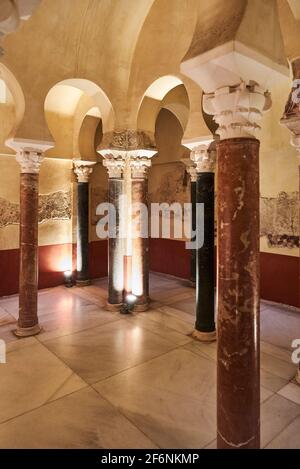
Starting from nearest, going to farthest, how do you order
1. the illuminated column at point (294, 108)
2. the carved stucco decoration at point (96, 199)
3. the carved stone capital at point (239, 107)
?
the carved stone capital at point (239, 107)
the illuminated column at point (294, 108)
the carved stucco decoration at point (96, 199)

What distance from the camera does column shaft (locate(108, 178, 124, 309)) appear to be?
261 inches

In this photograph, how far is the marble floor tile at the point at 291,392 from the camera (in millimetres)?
3694

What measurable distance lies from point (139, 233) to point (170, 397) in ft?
11.5

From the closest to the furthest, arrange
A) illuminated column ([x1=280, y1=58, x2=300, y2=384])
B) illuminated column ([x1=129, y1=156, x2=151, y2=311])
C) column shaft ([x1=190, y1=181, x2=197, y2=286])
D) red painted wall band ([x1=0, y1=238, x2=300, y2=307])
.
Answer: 1. illuminated column ([x1=280, y1=58, x2=300, y2=384])
2. illuminated column ([x1=129, y1=156, x2=151, y2=311])
3. red painted wall band ([x1=0, y1=238, x2=300, y2=307])
4. column shaft ([x1=190, y1=181, x2=197, y2=286])

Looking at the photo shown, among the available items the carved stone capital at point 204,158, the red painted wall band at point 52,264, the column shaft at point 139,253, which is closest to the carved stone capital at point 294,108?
the carved stone capital at point 204,158

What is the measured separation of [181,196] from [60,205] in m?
3.65

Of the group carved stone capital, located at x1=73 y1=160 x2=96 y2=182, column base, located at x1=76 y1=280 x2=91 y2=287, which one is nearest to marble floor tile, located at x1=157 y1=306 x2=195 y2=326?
column base, located at x1=76 y1=280 x2=91 y2=287

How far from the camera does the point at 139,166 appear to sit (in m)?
6.50

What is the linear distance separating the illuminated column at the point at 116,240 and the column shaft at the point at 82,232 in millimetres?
2241

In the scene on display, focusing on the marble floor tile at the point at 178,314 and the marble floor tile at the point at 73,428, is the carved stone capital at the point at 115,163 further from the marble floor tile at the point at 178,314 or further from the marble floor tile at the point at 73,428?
the marble floor tile at the point at 73,428

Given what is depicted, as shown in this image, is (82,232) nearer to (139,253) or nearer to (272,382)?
(139,253)

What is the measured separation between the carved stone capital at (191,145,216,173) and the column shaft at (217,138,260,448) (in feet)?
9.23

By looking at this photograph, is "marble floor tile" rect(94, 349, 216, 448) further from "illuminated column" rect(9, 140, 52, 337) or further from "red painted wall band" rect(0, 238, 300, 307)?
"red painted wall band" rect(0, 238, 300, 307)

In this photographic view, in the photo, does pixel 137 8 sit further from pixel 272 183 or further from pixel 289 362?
pixel 289 362
